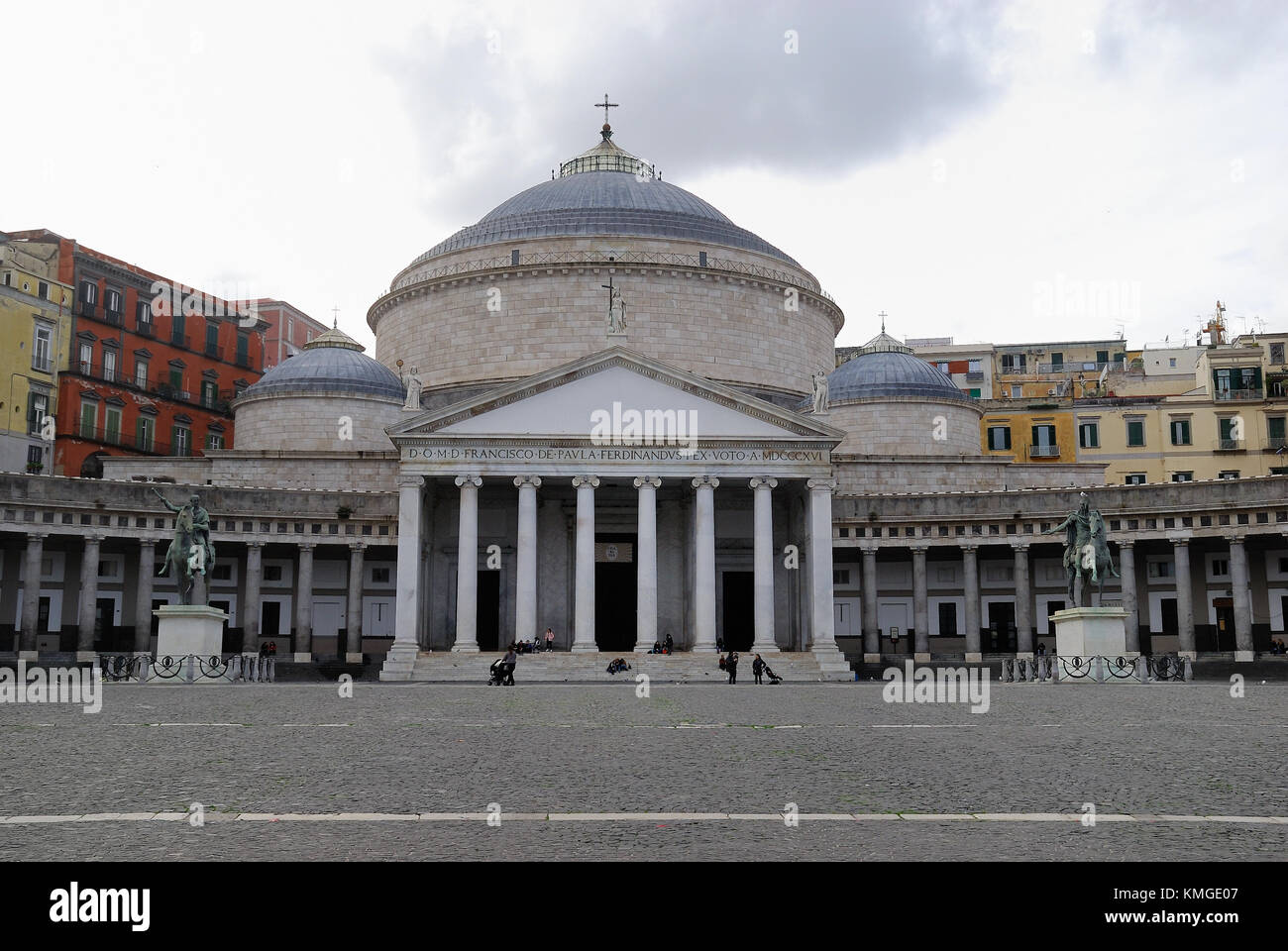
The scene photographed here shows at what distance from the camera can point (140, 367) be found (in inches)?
2857

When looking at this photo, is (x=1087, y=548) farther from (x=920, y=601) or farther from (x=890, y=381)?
(x=890, y=381)

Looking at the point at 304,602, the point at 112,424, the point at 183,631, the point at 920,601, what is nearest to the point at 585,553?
the point at 304,602

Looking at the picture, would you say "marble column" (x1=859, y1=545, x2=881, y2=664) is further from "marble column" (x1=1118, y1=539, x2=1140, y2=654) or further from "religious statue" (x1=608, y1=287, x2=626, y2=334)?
"religious statue" (x1=608, y1=287, x2=626, y2=334)

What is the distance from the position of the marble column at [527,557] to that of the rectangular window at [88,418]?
93.8ft

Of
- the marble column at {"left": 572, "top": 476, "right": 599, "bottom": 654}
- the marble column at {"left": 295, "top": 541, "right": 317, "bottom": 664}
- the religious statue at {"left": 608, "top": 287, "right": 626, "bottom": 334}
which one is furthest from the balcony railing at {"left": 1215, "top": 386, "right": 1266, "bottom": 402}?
the marble column at {"left": 295, "top": 541, "right": 317, "bottom": 664}

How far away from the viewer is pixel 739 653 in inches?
1976

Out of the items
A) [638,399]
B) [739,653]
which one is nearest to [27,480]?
[638,399]

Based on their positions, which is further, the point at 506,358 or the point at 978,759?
the point at 506,358

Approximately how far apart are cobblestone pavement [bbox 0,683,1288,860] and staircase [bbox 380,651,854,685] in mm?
19380

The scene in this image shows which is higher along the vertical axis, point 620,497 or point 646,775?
point 620,497

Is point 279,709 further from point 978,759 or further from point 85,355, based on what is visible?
point 85,355

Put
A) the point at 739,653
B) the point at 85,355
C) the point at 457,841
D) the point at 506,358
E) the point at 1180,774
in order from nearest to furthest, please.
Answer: the point at 457,841, the point at 1180,774, the point at 739,653, the point at 506,358, the point at 85,355

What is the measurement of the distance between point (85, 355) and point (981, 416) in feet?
157

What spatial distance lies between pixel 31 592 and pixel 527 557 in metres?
19.4
